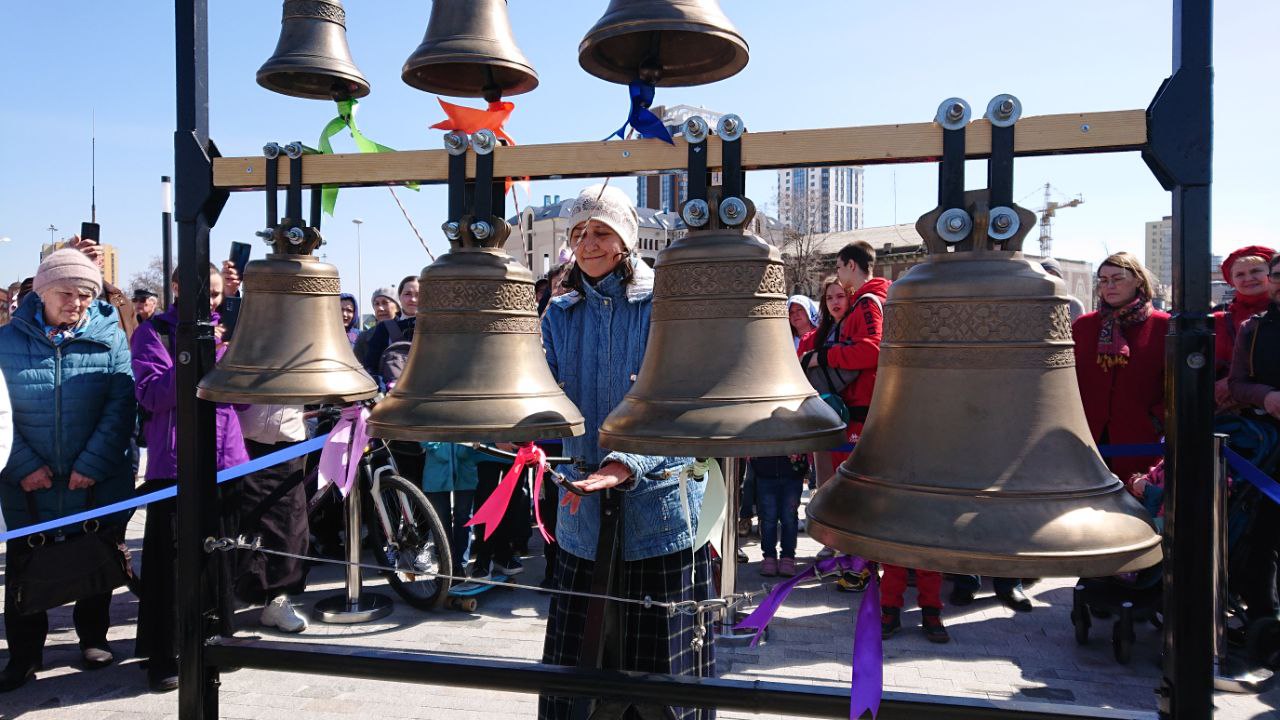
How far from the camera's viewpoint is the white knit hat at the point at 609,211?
8.13 ft

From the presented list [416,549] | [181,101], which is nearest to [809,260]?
[416,549]

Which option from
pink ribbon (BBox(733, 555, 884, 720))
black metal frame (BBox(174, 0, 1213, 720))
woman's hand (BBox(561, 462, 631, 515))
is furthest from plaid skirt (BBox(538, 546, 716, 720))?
pink ribbon (BBox(733, 555, 884, 720))

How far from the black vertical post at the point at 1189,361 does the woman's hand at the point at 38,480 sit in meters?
4.68

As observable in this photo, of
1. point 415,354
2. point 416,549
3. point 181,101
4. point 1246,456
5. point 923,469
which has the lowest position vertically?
point 416,549

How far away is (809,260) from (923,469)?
37717 millimetres

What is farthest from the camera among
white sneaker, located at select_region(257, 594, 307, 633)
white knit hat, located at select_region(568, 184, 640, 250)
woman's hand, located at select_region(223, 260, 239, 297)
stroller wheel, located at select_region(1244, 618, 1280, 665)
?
woman's hand, located at select_region(223, 260, 239, 297)

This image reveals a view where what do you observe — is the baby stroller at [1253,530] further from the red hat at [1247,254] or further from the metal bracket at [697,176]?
the metal bracket at [697,176]

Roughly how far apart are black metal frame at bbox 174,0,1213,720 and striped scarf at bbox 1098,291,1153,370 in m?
3.24

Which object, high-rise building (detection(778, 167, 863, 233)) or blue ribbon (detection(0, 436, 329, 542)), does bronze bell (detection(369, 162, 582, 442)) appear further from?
high-rise building (detection(778, 167, 863, 233))

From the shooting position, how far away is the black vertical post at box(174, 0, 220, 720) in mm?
2264

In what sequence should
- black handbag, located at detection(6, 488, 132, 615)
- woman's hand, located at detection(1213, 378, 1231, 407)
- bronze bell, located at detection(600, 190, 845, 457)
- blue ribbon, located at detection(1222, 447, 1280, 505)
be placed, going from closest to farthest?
bronze bell, located at detection(600, 190, 845, 457) → blue ribbon, located at detection(1222, 447, 1280, 505) → black handbag, located at detection(6, 488, 132, 615) → woman's hand, located at detection(1213, 378, 1231, 407)

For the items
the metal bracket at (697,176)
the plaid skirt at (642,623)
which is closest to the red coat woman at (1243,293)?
the plaid skirt at (642,623)

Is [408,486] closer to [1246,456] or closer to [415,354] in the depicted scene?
[415,354]

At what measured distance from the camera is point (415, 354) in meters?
1.99
